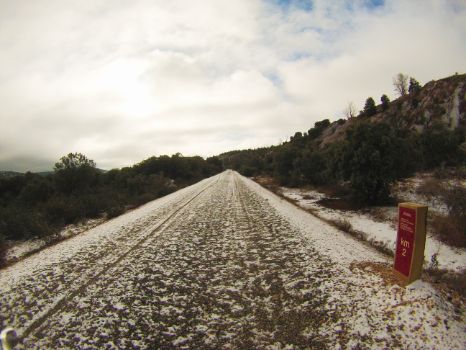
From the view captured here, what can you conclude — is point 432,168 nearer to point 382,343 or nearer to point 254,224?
point 254,224

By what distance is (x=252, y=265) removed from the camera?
5973mm

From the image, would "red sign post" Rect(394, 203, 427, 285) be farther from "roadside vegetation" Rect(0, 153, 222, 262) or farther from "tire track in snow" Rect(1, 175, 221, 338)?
"roadside vegetation" Rect(0, 153, 222, 262)

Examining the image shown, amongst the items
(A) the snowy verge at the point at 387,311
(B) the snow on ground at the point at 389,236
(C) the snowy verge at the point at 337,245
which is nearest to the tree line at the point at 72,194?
(C) the snowy verge at the point at 337,245

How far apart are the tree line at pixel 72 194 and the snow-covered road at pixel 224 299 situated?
4704mm

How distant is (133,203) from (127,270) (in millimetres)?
15054

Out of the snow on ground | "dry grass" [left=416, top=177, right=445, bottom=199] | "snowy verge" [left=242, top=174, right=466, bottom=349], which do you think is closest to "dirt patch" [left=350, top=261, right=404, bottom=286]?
"snowy verge" [left=242, top=174, right=466, bottom=349]

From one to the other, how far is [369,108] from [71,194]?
60325 mm

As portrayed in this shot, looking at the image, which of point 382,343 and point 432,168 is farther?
point 432,168

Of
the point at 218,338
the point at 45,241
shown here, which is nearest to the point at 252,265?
the point at 218,338

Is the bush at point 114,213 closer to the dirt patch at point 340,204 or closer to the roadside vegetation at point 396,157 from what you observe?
the dirt patch at point 340,204

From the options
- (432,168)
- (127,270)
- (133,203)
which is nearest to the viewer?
(127,270)

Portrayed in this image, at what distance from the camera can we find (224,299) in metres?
4.56

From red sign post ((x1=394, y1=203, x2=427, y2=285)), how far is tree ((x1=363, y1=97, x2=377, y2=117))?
6423 cm

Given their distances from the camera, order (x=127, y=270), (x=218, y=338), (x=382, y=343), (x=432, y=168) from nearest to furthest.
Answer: (x=382, y=343) → (x=218, y=338) → (x=127, y=270) → (x=432, y=168)
